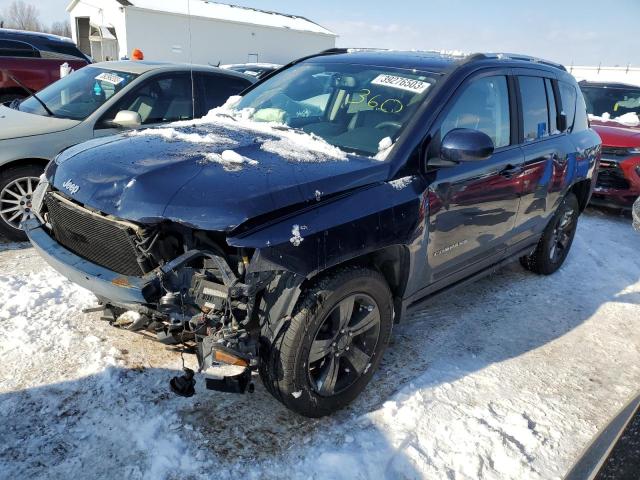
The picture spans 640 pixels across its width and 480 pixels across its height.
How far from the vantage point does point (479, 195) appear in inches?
138

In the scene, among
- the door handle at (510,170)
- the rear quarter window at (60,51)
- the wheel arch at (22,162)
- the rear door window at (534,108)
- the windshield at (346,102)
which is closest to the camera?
the windshield at (346,102)

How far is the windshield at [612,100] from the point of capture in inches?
391

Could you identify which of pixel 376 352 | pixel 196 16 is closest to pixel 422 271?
pixel 376 352

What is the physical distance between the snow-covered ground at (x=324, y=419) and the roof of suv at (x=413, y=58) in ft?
6.29

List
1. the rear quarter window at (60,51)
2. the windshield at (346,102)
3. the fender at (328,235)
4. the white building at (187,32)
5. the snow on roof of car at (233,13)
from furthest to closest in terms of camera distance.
A: the snow on roof of car at (233,13) → the white building at (187,32) → the rear quarter window at (60,51) → the windshield at (346,102) → the fender at (328,235)

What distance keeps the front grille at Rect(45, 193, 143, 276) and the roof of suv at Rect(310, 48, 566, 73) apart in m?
2.19

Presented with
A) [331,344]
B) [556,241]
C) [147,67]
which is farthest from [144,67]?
[556,241]

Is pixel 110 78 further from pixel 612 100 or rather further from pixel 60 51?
pixel 612 100

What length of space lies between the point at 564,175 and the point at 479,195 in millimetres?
1621

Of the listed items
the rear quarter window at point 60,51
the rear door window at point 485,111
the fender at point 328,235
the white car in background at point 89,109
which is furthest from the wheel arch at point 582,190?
the rear quarter window at point 60,51

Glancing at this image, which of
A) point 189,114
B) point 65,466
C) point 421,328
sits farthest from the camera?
point 189,114

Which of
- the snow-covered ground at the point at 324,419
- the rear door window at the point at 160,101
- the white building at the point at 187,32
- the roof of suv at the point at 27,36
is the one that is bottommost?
the snow-covered ground at the point at 324,419

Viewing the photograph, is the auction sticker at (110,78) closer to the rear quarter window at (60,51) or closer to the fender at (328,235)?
the fender at (328,235)

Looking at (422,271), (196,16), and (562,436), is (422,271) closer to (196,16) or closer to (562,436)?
(562,436)
